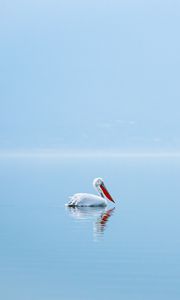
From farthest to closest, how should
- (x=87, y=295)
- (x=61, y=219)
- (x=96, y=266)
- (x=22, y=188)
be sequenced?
1. (x=22, y=188)
2. (x=61, y=219)
3. (x=96, y=266)
4. (x=87, y=295)

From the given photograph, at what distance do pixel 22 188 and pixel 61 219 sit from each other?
49.3 feet

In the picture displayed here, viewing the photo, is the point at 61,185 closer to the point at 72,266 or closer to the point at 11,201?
the point at 11,201

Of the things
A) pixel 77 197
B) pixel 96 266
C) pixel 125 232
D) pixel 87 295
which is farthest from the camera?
pixel 77 197

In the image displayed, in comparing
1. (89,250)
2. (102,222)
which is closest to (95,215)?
(102,222)

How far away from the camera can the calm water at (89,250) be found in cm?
1595

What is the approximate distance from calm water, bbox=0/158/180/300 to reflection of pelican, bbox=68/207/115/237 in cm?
3

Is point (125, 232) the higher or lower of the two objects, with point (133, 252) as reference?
higher

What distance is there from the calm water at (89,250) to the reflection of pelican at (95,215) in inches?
1.0

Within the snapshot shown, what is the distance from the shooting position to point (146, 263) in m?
18.4

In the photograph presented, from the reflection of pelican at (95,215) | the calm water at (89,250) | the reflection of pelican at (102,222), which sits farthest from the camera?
the reflection of pelican at (95,215)

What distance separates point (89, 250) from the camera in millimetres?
20047

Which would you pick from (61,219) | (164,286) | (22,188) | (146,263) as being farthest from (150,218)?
(22,188)

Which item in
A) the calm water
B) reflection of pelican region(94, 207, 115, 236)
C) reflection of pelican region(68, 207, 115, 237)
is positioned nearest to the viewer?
the calm water

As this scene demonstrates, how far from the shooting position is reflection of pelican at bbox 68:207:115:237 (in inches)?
969
